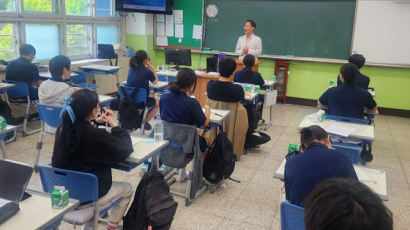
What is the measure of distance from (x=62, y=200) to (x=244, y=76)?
13.4 ft

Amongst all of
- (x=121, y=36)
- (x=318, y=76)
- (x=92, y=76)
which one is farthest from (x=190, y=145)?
(x=121, y=36)

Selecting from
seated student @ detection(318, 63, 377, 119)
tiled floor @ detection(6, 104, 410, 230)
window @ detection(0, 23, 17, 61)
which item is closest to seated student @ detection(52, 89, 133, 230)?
tiled floor @ detection(6, 104, 410, 230)

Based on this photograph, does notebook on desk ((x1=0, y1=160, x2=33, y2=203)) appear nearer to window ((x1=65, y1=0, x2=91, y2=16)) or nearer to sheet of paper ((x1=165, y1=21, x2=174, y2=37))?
window ((x1=65, y1=0, x2=91, y2=16))

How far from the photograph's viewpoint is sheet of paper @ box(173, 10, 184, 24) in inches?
345

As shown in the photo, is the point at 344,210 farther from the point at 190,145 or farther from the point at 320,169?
the point at 190,145

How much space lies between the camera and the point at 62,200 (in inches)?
75.1

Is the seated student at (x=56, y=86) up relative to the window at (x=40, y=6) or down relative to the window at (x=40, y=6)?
down

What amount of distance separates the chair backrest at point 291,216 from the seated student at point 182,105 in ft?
5.83

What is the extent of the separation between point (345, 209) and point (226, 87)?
354 cm

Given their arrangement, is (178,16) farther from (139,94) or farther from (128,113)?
(128,113)

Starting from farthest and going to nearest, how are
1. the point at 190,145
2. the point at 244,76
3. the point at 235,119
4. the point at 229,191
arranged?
the point at 244,76, the point at 235,119, the point at 229,191, the point at 190,145

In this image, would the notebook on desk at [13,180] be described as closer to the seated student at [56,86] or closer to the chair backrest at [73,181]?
the chair backrest at [73,181]

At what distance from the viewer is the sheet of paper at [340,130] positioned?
344cm

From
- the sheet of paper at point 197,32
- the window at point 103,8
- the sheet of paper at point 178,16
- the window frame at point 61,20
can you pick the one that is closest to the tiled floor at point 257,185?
the window frame at point 61,20
